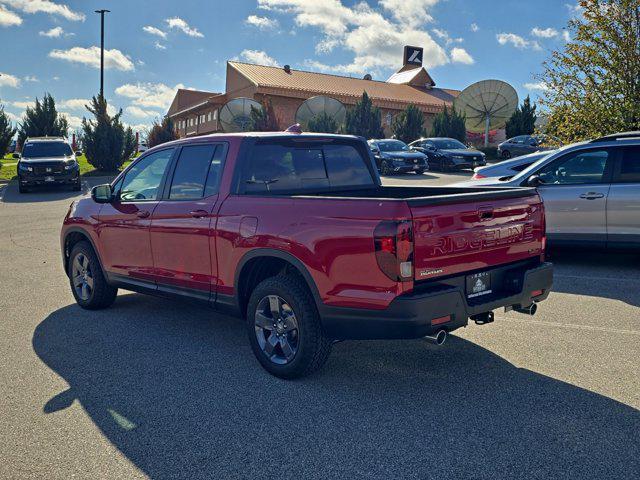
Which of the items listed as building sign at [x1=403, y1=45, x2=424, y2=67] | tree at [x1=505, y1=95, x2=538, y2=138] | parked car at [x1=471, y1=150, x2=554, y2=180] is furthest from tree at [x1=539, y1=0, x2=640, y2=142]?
building sign at [x1=403, y1=45, x2=424, y2=67]

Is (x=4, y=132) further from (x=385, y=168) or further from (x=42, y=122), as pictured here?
(x=385, y=168)

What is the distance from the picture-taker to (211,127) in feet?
163

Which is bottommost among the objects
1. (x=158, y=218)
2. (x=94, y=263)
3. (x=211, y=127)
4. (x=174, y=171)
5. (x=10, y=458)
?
(x=10, y=458)

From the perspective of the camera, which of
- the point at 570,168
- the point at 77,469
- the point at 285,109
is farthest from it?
the point at 285,109

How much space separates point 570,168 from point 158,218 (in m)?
5.78

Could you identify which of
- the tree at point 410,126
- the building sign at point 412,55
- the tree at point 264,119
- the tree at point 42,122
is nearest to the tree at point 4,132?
the tree at point 42,122

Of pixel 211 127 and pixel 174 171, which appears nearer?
pixel 174 171

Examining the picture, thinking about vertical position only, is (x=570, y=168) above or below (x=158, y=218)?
above

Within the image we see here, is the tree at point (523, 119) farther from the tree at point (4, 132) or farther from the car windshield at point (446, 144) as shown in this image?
the tree at point (4, 132)

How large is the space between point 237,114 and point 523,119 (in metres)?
18.2

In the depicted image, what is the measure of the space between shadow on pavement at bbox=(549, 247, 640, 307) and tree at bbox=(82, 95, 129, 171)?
85.7 feet

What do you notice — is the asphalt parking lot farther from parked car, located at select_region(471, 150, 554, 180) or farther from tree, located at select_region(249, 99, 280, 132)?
tree, located at select_region(249, 99, 280, 132)

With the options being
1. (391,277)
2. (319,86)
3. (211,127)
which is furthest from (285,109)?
(391,277)

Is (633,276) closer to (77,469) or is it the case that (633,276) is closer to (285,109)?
(77,469)
